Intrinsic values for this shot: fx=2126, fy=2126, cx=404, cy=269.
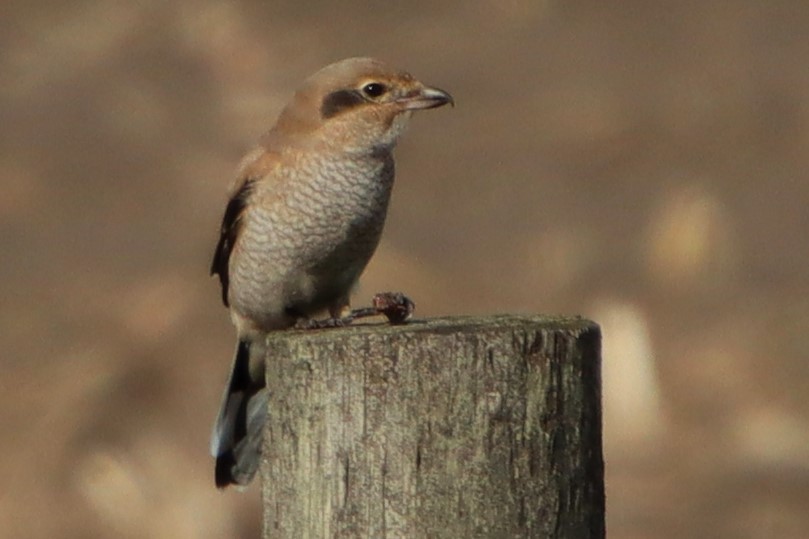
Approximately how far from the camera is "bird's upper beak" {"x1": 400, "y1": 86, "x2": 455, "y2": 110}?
587cm

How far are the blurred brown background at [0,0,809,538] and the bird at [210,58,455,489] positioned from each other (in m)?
1.84

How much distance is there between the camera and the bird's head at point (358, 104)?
589 cm

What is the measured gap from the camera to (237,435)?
6.19 metres

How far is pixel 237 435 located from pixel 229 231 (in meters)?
0.60

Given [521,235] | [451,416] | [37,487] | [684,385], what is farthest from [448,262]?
[451,416]

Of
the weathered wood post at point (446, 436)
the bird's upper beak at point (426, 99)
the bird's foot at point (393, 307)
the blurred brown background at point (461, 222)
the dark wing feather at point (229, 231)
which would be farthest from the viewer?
the blurred brown background at point (461, 222)

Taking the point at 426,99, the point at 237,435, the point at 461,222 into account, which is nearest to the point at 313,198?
the point at 426,99

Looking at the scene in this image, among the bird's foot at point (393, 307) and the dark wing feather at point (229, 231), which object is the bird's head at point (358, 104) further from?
the bird's foot at point (393, 307)

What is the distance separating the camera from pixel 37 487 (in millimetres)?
8062

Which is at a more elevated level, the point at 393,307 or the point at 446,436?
the point at 393,307

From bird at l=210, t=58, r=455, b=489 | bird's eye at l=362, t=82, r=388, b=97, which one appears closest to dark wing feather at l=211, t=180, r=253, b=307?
bird at l=210, t=58, r=455, b=489

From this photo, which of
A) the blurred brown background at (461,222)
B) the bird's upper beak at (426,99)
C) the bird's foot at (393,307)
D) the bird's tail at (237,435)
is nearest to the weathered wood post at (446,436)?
the bird's foot at (393,307)

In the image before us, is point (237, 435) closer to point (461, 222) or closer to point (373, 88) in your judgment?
point (373, 88)

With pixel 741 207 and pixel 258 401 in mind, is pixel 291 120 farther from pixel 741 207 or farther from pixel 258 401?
pixel 741 207
